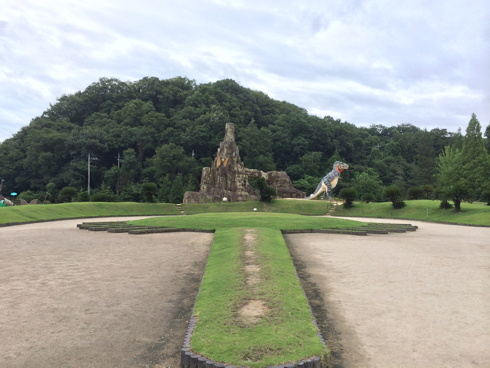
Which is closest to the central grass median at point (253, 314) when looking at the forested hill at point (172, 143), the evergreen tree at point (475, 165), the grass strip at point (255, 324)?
the grass strip at point (255, 324)

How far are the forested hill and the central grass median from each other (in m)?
46.6

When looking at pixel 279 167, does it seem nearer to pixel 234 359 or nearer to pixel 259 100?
pixel 259 100

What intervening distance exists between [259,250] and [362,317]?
17.4 ft

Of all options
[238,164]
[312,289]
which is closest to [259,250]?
[312,289]

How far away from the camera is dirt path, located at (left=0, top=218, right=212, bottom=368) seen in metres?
5.26

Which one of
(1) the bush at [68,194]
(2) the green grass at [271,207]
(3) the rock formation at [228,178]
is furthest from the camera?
(3) the rock formation at [228,178]

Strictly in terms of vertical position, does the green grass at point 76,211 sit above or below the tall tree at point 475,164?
below

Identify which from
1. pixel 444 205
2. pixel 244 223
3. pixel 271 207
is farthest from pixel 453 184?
pixel 244 223

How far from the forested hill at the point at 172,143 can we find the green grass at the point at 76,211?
17.5 m

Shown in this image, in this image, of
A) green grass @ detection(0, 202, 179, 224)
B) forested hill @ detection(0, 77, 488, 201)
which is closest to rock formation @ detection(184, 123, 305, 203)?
forested hill @ detection(0, 77, 488, 201)

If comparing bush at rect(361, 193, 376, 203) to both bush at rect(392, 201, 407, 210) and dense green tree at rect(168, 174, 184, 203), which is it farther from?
dense green tree at rect(168, 174, 184, 203)

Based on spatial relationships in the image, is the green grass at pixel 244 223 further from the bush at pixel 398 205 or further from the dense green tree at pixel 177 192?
the dense green tree at pixel 177 192

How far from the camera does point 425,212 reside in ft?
109

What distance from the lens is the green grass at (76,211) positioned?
26.4 meters
